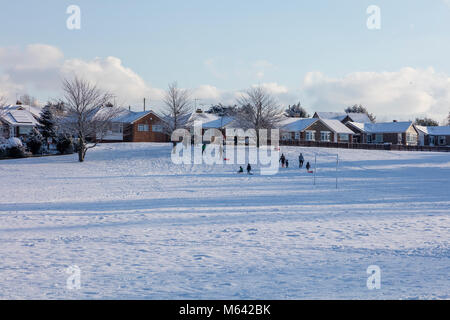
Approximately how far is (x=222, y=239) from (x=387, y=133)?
233ft

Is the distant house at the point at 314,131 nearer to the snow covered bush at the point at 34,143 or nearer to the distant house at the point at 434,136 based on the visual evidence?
the distant house at the point at 434,136

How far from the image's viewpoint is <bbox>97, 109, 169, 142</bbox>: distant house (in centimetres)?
6156

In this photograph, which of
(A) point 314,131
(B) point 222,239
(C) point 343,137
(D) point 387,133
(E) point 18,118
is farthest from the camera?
(D) point 387,133

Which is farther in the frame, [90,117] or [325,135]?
[325,135]

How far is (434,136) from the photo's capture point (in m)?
83.7

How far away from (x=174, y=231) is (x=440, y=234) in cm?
809

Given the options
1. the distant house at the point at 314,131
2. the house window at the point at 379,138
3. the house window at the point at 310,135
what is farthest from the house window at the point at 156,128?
the house window at the point at 379,138

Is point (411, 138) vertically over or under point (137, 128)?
under

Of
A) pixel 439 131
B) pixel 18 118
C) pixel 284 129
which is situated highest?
pixel 18 118

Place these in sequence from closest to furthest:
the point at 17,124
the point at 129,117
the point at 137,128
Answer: the point at 17,124 → the point at 137,128 → the point at 129,117

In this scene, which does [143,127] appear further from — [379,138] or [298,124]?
[379,138]

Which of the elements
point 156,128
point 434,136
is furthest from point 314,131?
point 434,136

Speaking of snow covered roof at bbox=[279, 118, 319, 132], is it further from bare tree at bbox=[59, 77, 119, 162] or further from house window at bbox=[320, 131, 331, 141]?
bare tree at bbox=[59, 77, 119, 162]

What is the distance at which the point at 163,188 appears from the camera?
81.4 ft
